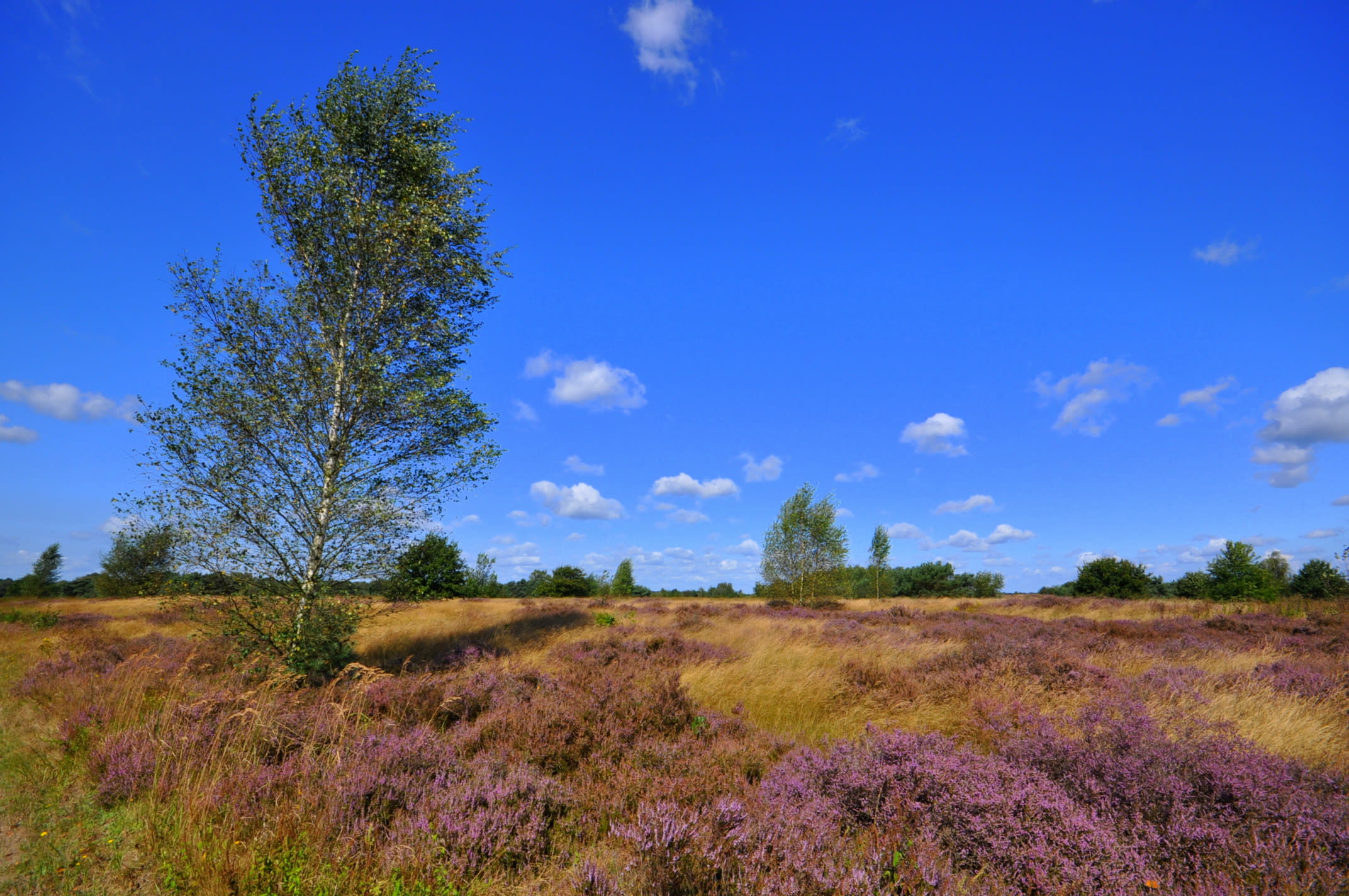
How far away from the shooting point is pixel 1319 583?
27484 millimetres

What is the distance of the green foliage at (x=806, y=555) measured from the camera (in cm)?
3847

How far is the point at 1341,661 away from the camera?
9.77m

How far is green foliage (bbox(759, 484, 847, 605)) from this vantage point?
38469 mm

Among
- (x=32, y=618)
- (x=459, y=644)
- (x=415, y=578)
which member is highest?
(x=415, y=578)

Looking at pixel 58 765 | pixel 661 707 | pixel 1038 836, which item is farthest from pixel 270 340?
pixel 1038 836

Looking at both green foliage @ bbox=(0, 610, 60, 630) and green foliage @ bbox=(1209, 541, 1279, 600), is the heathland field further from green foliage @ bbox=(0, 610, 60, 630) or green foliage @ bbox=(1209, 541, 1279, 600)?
green foliage @ bbox=(1209, 541, 1279, 600)

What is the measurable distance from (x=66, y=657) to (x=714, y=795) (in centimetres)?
1453

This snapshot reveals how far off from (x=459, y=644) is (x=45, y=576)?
77.2 m

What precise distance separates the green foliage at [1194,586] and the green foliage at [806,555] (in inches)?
845

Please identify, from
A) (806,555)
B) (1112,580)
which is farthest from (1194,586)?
(806,555)

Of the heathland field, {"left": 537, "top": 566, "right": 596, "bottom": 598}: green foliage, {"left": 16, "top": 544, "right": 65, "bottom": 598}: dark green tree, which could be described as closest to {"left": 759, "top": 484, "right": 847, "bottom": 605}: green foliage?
{"left": 537, "top": 566, "right": 596, "bottom": 598}: green foliage

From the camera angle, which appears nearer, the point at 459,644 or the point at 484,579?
the point at 459,644

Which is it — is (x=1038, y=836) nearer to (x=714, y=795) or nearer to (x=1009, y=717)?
(x=714, y=795)

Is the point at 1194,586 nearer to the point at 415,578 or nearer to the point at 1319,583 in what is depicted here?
the point at 1319,583
